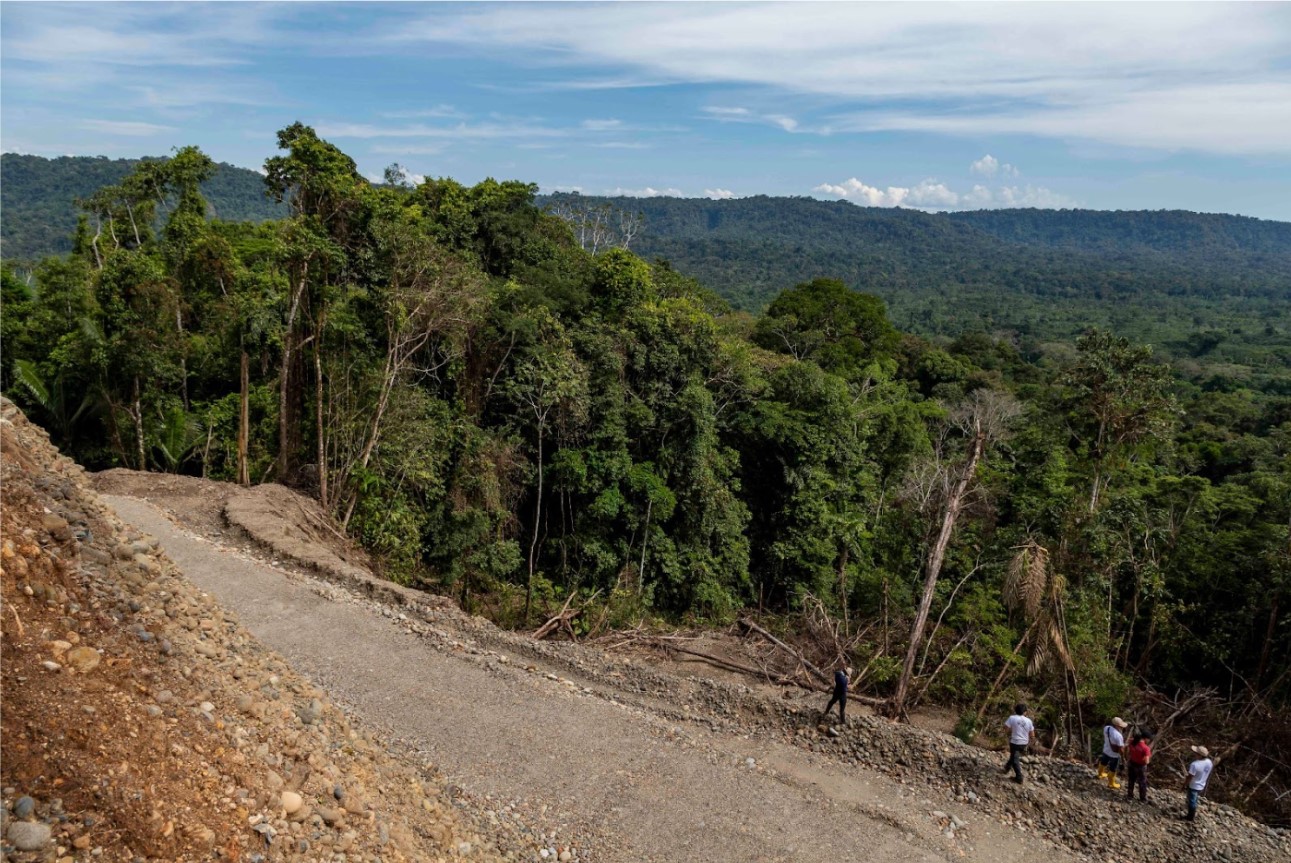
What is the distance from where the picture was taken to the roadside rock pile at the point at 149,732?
12.3 feet

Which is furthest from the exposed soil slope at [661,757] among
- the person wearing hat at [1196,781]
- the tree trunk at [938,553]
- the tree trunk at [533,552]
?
the tree trunk at [533,552]

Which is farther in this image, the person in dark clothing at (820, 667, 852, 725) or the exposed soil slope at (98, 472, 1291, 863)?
the person in dark clothing at (820, 667, 852, 725)

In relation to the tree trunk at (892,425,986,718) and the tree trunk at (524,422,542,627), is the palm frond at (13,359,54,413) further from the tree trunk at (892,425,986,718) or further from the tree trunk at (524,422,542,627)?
the tree trunk at (892,425,986,718)

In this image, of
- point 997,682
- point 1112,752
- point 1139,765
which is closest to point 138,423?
point 997,682

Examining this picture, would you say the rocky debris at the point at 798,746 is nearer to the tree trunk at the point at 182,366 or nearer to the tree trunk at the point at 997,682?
the tree trunk at the point at 997,682

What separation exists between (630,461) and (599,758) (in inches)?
354

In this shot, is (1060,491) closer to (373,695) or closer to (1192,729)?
(1192,729)

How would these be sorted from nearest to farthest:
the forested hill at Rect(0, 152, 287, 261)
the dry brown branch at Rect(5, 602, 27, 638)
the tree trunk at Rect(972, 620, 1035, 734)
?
the dry brown branch at Rect(5, 602, 27, 638) → the tree trunk at Rect(972, 620, 1035, 734) → the forested hill at Rect(0, 152, 287, 261)

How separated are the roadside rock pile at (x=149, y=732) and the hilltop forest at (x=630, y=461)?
8.26 metres

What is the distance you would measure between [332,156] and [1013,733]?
14920mm

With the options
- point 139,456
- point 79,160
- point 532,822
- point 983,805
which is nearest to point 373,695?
point 532,822

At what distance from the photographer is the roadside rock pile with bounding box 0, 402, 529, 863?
12.3 feet

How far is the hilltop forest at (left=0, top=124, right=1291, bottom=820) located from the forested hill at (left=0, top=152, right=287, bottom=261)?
233ft

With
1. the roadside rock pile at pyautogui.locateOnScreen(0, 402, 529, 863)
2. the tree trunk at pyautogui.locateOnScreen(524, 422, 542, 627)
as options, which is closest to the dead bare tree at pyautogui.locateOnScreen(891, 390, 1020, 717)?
the tree trunk at pyautogui.locateOnScreen(524, 422, 542, 627)
